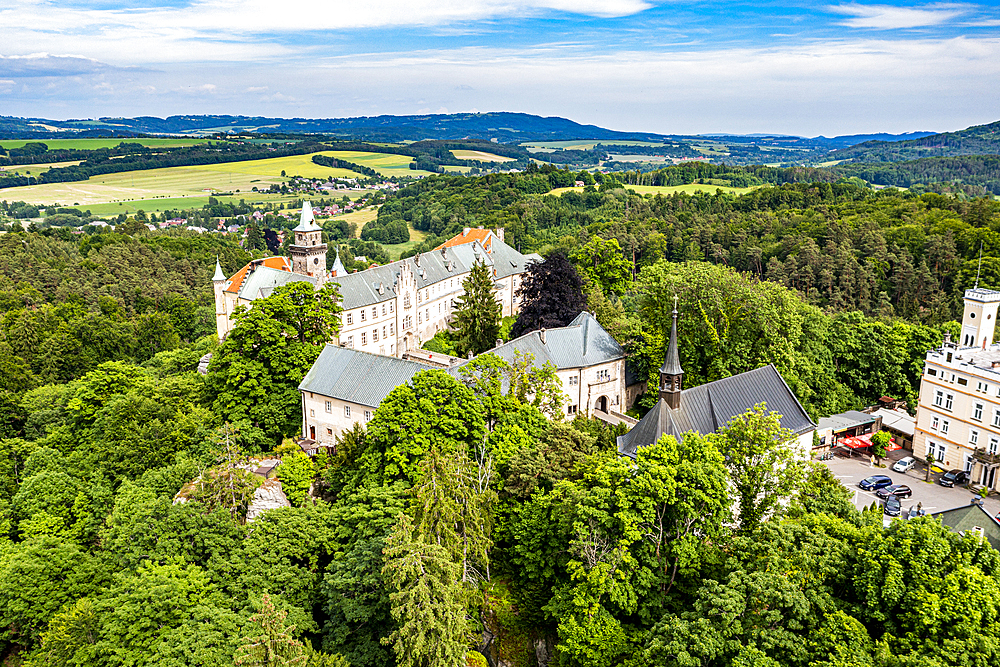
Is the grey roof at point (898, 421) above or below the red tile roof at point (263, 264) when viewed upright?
below

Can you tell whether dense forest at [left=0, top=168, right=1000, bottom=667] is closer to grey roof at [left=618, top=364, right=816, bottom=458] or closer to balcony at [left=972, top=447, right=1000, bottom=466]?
grey roof at [left=618, top=364, right=816, bottom=458]

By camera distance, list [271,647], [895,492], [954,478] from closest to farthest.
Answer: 1. [271,647]
2. [895,492]
3. [954,478]

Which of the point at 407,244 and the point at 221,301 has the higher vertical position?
the point at 221,301

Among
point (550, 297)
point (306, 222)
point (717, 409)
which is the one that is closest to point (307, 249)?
point (306, 222)

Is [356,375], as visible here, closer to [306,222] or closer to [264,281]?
[264,281]

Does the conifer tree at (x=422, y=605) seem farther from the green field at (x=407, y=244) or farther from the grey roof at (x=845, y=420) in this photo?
the green field at (x=407, y=244)

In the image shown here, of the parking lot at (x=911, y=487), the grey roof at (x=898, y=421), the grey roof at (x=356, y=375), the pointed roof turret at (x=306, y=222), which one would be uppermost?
the pointed roof turret at (x=306, y=222)

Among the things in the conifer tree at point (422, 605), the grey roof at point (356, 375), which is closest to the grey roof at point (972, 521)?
the conifer tree at point (422, 605)

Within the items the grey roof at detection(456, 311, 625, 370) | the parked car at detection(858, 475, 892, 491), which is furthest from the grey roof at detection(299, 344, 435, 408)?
the parked car at detection(858, 475, 892, 491)

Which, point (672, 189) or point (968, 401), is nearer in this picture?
point (968, 401)
